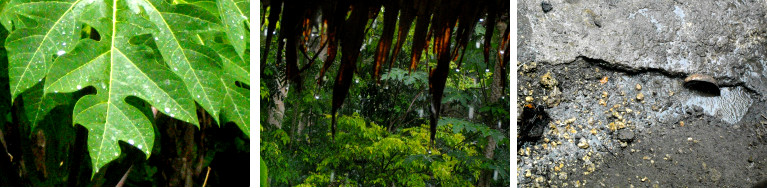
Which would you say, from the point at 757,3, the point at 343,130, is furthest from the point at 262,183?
the point at 757,3

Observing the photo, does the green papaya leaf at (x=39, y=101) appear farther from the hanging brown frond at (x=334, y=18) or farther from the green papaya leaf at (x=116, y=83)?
the hanging brown frond at (x=334, y=18)

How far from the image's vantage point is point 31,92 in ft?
2.34

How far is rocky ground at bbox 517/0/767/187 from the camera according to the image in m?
1.04

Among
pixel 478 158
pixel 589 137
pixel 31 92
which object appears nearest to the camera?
pixel 31 92

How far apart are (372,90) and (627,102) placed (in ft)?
1.78

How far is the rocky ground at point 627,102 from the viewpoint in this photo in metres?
1.04

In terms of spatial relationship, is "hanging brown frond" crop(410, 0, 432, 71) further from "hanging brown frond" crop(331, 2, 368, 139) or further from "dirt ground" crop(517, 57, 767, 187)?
"dirt ground" crop(517, 57, 767, 187)

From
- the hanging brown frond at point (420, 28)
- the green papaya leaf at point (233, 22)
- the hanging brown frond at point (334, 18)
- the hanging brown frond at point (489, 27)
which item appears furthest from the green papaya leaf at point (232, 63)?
the hanging brown frond at point (489, 27)

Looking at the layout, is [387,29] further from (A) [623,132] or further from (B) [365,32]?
(A) [623,132]

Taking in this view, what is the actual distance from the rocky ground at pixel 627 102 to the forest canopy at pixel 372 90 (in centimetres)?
18

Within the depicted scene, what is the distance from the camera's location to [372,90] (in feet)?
2.94

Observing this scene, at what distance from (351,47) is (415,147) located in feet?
0.69

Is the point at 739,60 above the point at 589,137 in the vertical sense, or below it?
above

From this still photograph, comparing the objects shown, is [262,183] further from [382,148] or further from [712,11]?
[712,11]
